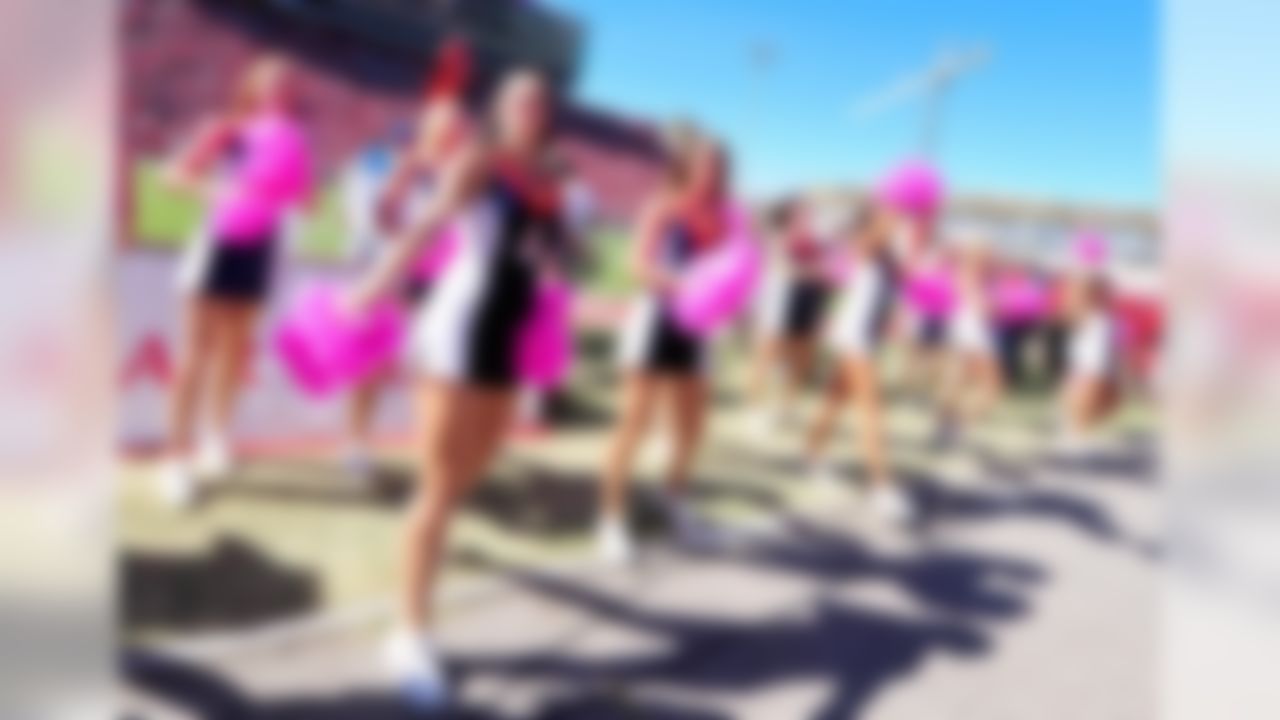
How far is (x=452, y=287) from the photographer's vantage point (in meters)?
2.73

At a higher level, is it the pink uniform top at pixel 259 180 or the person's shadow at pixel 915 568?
the pink uniform top at pixel 259 180

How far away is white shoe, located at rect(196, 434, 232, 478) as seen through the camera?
403cm

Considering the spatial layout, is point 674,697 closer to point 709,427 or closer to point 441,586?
point 441,586

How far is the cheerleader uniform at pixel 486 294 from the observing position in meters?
2.67

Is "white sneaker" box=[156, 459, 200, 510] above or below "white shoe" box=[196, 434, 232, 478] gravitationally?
below

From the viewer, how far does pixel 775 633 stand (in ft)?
11.3

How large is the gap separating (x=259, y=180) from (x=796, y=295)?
11.9 ft

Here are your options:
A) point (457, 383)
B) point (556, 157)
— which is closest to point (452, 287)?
point (457, 383)

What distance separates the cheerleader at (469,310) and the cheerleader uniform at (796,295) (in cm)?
387

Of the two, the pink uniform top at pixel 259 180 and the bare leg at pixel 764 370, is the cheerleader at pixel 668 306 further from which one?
the bare leg at pixel 764 370

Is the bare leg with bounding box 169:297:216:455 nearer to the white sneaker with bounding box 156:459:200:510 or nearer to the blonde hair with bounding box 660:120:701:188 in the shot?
the white sneaker with bounding box 156:459:200:510

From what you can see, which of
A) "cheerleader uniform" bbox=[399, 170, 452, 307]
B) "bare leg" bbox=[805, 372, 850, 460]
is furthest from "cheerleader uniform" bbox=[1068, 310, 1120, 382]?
"cheerleader uniform" bbox=[399, 170, 452, 307]

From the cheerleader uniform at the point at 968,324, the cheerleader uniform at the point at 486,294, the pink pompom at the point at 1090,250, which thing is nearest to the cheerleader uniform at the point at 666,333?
the cheerleader uniform at the point at 486,294

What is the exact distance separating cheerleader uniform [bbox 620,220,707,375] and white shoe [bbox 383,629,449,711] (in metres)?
1.45
